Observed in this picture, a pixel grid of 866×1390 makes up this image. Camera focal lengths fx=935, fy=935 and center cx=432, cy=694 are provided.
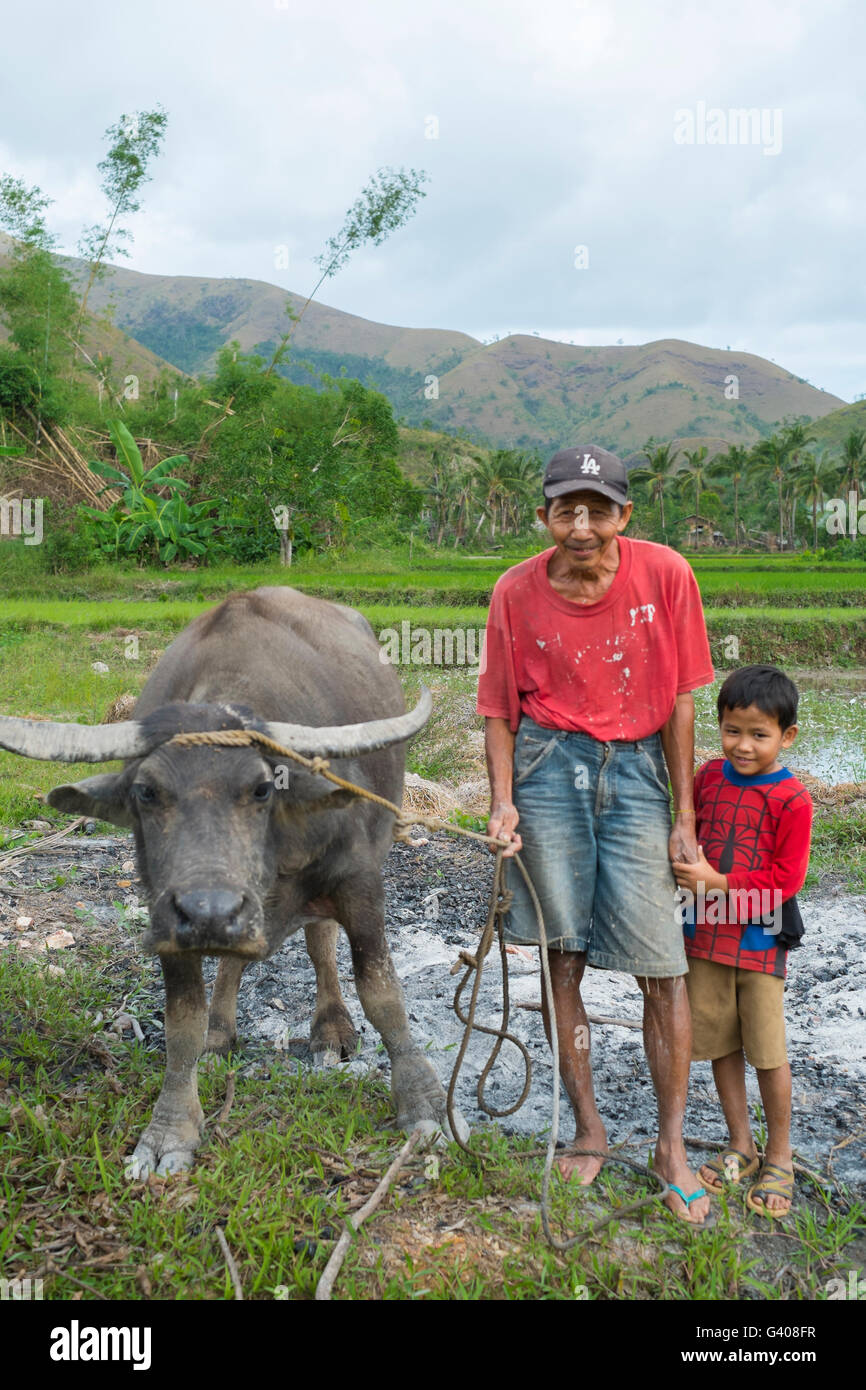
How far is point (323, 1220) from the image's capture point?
2252 mm


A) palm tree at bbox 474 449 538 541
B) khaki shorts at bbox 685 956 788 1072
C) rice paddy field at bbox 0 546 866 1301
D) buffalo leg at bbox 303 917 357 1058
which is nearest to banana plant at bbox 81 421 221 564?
rice paddy field at bbox 0 546 866 1301

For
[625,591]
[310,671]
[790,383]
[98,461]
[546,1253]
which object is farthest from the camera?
[790,383]

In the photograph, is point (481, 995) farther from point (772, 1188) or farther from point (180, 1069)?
point (772, 1188)

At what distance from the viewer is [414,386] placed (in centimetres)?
13412

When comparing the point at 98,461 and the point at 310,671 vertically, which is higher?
the point at 98,461

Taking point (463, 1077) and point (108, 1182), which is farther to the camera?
point (463, 1077)

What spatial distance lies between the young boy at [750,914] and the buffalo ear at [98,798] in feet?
4.75

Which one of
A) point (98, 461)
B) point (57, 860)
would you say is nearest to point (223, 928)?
point (57, 860)

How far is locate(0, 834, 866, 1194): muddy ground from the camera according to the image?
9.11 ft

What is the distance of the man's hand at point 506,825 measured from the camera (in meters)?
2.33

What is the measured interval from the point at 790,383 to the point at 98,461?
181m

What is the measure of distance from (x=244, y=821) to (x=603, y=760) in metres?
0.90

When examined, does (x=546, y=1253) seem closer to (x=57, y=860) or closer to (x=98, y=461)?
(x=57, y=860)
